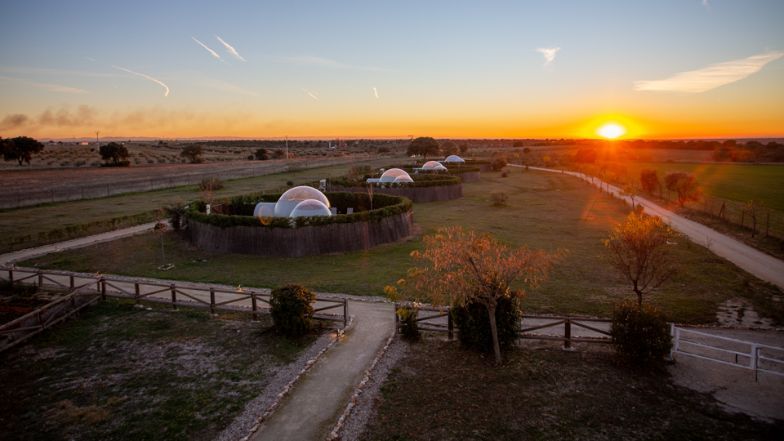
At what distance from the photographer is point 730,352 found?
463 inches

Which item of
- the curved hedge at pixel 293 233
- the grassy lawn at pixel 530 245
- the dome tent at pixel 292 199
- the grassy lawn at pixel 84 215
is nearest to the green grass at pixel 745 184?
the grassy lawn at pixel 530 245

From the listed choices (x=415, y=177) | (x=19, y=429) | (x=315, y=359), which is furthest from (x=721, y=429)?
(x=415, y=177)

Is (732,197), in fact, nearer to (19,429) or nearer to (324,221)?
(324,221)

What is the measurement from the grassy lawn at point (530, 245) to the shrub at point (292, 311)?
440cm

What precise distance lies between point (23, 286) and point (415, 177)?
145 ft

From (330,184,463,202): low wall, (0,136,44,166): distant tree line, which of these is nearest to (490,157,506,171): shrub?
(330,184,463,202): low wall

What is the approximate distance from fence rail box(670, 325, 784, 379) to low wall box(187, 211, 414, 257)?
17.3 meters

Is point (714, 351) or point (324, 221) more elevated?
point (324, 221)

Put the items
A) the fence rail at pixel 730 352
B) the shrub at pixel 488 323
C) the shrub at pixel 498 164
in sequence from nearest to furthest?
the fence rail at pixel 730 352 → the shrub at pixel 488 323 → the shrub at pixel 498 164

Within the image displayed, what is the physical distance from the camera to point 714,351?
13.1 meters

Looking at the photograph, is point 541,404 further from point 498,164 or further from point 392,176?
point 498,164

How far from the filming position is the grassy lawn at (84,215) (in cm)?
2983

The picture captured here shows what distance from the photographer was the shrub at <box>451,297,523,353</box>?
13102 mm

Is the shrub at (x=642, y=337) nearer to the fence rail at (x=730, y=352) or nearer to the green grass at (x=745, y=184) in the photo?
the fence rail at (x=730, y=352)
